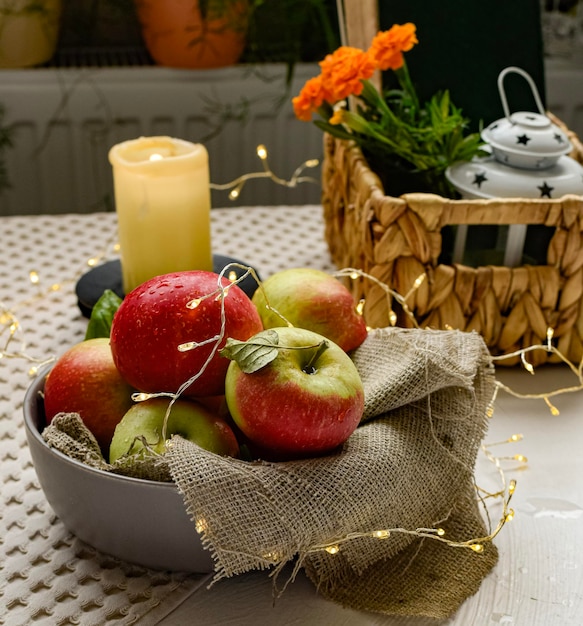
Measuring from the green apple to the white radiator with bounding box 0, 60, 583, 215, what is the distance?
1158 mm

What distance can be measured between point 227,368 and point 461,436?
→ 17 cm

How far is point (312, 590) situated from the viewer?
1.69ft

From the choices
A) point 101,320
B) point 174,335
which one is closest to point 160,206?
point 101,320

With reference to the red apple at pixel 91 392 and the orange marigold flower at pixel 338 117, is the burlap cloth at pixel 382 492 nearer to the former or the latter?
the red apple at pixel 91 392

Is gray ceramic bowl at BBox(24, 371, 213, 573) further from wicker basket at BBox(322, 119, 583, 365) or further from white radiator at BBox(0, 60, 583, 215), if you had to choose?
white radiator at BBox(0, 60, 583, 215)

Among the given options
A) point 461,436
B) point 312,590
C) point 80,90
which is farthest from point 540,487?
point 80,90

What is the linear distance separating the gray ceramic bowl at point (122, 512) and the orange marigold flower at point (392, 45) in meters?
0.46

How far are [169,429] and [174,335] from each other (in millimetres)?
55

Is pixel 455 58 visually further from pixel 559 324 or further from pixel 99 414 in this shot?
pixel 99 414

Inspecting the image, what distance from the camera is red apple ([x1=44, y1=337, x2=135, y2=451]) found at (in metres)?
0.53

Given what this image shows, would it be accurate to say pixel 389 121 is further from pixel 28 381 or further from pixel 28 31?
pixel 28 31

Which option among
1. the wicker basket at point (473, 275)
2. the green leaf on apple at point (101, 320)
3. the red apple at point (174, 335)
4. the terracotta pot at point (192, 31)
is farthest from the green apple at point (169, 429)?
the terracotta pot at point (192, 31)

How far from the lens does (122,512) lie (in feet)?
1.61

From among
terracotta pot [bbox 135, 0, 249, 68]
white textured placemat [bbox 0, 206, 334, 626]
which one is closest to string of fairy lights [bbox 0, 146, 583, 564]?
white textured placemat [bbox 0, 206, 334, 626]
